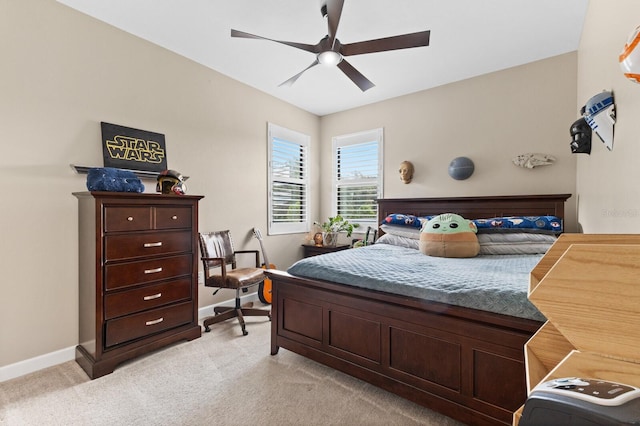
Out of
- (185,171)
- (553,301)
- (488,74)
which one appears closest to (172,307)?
(185,171)

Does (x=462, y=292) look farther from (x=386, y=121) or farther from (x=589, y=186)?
(x=386, y=121)

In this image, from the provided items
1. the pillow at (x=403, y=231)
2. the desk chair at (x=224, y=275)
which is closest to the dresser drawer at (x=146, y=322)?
the desk chair at (x=224, y=275)

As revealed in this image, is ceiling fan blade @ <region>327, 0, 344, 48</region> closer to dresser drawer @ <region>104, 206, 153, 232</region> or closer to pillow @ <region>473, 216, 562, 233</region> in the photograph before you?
dresser drawer @ <region>104, 206, 153, 232</region>

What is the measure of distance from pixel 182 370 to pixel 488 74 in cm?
427

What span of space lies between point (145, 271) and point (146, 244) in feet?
0.70

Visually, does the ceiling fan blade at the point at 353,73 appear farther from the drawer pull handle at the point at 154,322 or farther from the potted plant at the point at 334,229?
the drawer pull handle at the point at 154,322

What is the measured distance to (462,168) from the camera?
3.58m

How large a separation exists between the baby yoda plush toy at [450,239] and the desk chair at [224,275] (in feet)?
5.56

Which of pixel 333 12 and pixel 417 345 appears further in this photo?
pixel 333 12

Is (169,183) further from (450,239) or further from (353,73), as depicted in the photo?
(450,239)

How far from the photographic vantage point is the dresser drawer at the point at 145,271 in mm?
2211

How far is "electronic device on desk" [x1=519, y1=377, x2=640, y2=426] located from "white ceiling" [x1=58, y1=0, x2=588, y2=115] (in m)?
2.62

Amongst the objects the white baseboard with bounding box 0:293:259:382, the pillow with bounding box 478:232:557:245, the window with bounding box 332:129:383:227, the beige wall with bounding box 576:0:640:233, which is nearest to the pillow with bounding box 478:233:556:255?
the pillow with bounding box 478:232:557:245

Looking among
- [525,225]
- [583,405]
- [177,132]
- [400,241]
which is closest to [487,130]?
[525,225]
